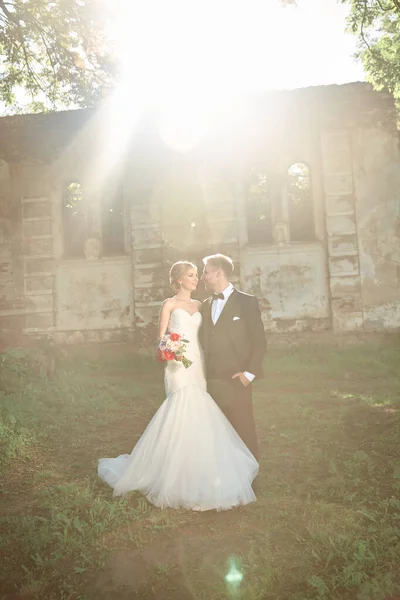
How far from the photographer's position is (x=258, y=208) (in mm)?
13859

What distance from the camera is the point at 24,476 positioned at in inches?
215

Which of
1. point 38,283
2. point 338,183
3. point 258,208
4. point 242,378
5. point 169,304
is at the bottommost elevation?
point 242,378

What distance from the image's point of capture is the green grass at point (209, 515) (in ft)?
10.6

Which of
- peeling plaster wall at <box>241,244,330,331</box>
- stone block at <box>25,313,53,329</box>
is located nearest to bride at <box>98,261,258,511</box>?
peeling plaster wall at <box>241,244,330,331</box>

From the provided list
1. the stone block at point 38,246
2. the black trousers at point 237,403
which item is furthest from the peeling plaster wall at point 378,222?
the black trousers at point 237,403

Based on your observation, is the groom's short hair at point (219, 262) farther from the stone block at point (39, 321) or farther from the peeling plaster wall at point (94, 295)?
the stone block at point (39, 321)

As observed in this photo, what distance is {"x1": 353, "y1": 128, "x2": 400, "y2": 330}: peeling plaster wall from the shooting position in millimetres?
12992

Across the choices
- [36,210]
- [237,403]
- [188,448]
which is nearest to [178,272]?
[237,403]

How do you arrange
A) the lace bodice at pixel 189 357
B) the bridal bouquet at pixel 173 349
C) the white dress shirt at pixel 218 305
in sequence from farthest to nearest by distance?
the white dress shirt at pixel 218 305 < the lace bodice at pixel 189 357 < the bridal bouquet at pixel 173 349

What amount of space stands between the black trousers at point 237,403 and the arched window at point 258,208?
371 inches

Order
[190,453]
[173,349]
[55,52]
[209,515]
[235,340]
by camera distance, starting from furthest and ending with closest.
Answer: [55,52], [235,340], [173,349], [190,453], [209,515]

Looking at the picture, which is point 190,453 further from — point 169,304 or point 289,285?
point 289,285

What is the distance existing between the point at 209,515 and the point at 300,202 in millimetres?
10829

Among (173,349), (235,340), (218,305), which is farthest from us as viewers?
(218,305)
